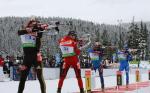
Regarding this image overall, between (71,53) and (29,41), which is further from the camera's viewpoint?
(71,53)

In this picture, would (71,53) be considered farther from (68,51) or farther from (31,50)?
(31,50)

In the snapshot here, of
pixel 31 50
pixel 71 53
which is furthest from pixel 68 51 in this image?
pixel 31 50

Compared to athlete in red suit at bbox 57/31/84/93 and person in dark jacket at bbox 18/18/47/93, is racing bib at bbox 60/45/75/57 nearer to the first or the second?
athlete in red suit at bbox 57/31/84/93

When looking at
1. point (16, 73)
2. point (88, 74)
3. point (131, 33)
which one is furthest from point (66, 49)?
point (131, 33)

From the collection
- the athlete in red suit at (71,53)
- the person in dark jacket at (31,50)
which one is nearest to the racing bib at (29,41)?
the person in dark jacket at (31,50)

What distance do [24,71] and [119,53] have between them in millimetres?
9677

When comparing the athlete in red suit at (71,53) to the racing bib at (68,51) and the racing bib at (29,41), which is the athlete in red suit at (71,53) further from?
the racing bib at (29,41)

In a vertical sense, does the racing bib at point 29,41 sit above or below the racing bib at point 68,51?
above

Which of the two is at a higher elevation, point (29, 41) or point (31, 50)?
point (29, 41)

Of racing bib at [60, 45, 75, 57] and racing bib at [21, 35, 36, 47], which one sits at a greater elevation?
racing bib at [21, 35, 36, 47]

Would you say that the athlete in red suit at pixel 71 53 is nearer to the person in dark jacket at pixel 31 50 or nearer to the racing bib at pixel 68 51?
the racing bib at pixel 68 51

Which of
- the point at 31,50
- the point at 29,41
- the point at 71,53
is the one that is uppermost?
the point at 29,41

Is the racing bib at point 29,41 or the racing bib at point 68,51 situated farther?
the racing bib at point 68,51

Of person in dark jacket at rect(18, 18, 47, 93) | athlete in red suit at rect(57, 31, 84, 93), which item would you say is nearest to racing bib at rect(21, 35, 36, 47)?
person in dark jacket at rect(18, 18, 47, 93)
